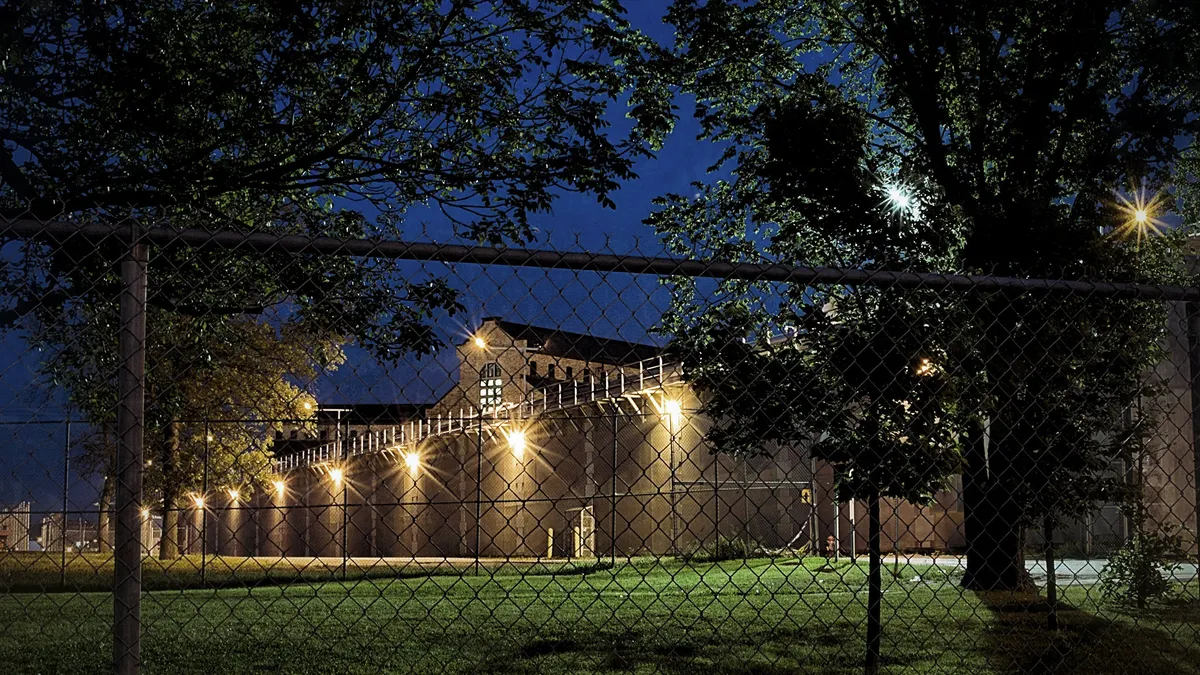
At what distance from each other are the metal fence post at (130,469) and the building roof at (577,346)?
1283mm

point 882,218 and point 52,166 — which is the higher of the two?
point 52,166

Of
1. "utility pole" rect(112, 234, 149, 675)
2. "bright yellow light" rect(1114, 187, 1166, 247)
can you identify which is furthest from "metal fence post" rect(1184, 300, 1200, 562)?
"bright yellow light" rect(1114, 187, 1166, 247)

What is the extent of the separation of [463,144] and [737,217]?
5533mm

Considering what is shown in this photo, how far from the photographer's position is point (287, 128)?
11.8m

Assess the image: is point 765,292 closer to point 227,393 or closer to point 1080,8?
point 1080,8

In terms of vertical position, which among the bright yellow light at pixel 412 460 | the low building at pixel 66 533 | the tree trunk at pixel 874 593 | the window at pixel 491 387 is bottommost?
the low building at pixel 66 533

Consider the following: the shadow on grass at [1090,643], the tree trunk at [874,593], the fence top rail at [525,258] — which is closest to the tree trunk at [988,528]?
the shadow on grass at [1090,643]

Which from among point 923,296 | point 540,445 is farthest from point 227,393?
point 923,296

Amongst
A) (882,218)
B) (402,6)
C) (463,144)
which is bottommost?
(882,218)

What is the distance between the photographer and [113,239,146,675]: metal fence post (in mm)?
3480

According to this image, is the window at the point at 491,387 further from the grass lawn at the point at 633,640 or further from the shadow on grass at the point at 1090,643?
the shadow on grass at the point at 1090,643

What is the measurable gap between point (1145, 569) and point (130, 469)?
32.4 ft

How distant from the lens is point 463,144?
1342cm

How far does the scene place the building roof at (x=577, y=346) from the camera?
16.0ft
